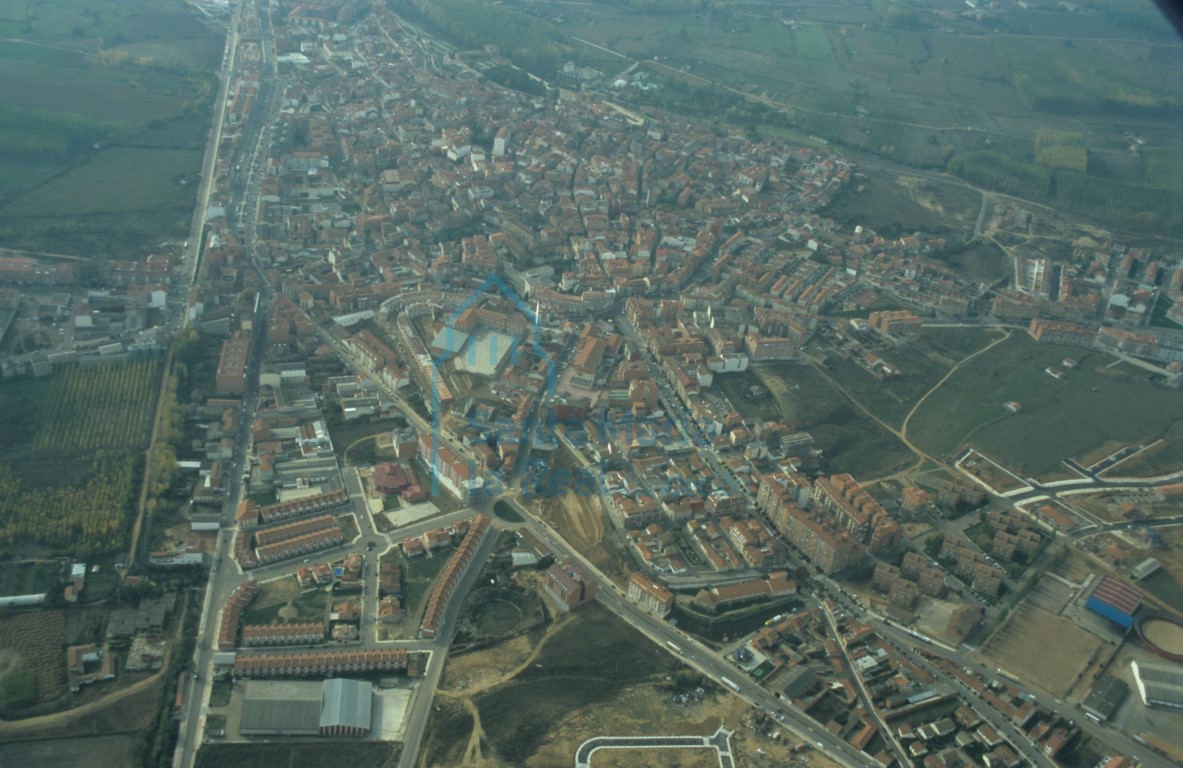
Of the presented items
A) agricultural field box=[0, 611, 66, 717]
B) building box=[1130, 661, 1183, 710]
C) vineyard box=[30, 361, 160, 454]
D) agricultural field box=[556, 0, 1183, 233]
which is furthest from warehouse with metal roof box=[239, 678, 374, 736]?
agricultural field box=[556, 0, 1183, 233]

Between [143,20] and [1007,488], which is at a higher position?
[143,20]

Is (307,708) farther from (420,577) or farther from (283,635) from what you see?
(420,577)

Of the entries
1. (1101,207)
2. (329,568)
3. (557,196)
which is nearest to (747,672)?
(329,568)

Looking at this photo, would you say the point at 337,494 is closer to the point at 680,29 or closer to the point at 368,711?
the point at 368,711

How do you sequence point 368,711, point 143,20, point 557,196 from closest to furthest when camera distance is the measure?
point 368,711, point 557,196, point 143,20

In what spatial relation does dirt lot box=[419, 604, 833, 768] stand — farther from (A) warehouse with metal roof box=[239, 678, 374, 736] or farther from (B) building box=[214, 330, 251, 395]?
(B) building box=[214, 330, 251, 395]

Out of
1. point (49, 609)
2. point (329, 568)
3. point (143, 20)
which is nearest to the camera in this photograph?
point (49, 609)

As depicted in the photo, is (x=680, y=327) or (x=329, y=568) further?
(x=680, y=327)
